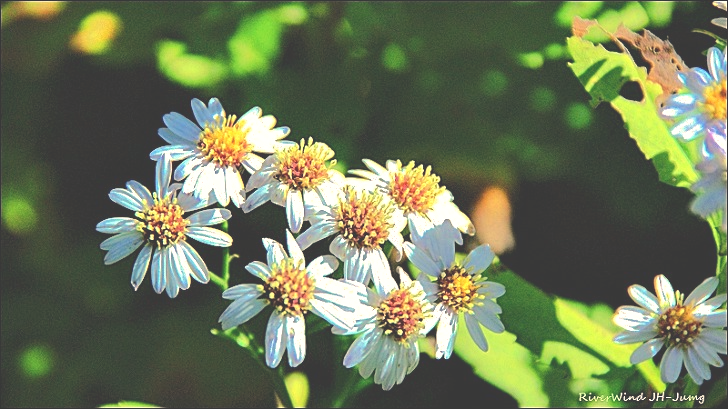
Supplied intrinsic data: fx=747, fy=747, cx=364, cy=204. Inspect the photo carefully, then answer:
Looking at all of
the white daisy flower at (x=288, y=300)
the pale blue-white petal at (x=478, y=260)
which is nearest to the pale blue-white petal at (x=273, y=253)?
the white daisy flower at (x=288, y=300)

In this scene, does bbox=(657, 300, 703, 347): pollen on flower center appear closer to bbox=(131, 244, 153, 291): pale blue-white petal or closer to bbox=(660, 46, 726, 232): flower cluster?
bbox=(660, 46, 726, 232): flower cluster

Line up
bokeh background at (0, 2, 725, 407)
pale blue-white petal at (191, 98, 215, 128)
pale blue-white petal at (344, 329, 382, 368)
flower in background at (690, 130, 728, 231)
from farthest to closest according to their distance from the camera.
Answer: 1. bokeh background at (0, 2, 725, 407)
2. pale blue-white petal at (191, 98, 215, 128)
3. pale blue-white petal at (344, 329, 382, 368)
4. flower in background at (690, 130, 728, 231)

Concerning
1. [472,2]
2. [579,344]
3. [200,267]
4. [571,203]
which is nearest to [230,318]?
[200,267]

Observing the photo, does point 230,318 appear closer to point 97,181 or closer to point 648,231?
point 97,181

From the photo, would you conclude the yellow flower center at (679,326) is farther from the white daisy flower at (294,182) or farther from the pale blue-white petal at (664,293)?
the white daisy flower at (294,182)

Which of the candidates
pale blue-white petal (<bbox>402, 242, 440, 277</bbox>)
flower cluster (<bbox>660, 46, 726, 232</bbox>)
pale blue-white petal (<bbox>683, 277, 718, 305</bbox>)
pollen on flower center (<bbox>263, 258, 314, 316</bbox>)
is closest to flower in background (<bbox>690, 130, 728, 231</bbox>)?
flower cluster (<bbox>660, 46, 726, 232</bbox>)

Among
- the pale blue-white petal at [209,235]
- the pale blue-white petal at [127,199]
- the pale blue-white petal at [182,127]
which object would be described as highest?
the pale blue-white petal at [182,127]

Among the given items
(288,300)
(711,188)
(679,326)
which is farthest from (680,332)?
(288,300)
